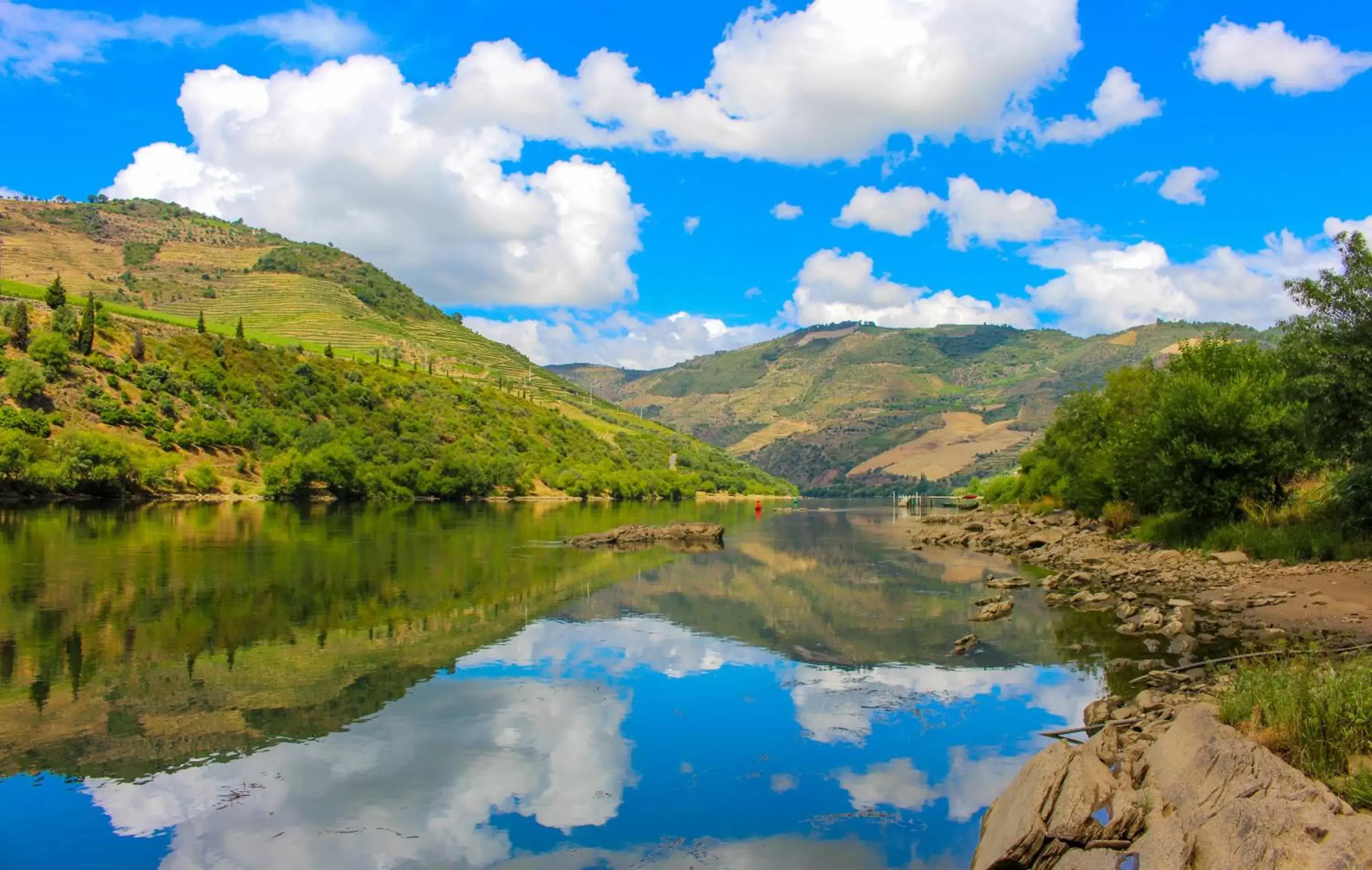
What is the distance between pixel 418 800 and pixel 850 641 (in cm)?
1638

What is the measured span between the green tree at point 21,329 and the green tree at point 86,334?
519cm

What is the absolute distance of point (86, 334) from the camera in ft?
339

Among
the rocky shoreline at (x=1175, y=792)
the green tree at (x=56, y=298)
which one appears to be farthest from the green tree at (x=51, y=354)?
the rocky shoreline at (x=1175, y=792)

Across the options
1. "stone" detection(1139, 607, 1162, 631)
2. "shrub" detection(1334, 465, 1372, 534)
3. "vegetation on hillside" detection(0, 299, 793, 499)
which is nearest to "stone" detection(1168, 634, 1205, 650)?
"stone" detection(1139, 607, 1162, 631)

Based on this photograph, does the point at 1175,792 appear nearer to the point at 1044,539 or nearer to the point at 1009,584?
the point at 1009,584

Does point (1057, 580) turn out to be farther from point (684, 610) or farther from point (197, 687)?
point (197, 687)

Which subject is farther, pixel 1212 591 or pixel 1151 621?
pixel 1212 591

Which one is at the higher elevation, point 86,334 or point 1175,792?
point 86,334

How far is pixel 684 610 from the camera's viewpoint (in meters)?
33.2

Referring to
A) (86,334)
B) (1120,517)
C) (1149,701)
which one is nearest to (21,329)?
(86,334)

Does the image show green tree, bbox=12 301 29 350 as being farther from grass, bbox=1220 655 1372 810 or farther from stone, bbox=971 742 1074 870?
grass, bbox=1220 655 1372 810

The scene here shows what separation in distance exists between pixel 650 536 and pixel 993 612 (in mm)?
36102

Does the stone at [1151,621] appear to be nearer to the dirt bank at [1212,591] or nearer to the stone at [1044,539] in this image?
the dirt bank at [1212,591]

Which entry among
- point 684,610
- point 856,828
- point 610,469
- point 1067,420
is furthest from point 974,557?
point 610,469
